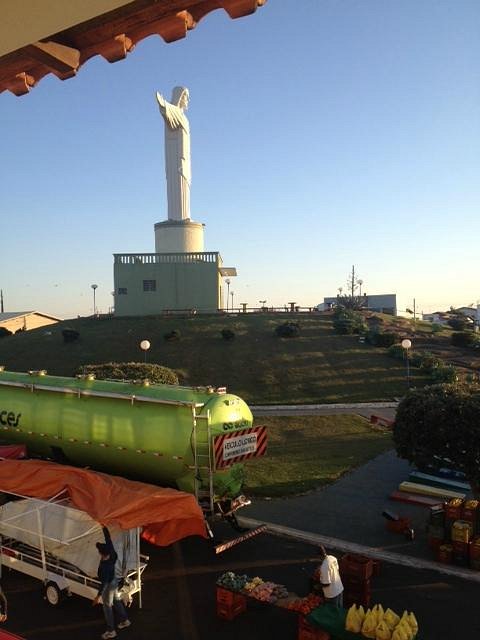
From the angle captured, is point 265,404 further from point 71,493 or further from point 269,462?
point 71,493

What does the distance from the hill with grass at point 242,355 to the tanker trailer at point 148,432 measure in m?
18.6

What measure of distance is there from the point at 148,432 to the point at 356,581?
576 centimetres

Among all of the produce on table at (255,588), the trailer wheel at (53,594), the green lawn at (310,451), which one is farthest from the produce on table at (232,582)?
the green lawn at (310,451)

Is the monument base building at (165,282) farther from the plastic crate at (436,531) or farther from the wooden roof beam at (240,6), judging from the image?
the wooden roof beam at (240,6)

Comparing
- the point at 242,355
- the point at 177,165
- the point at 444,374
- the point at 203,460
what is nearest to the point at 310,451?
the point at 203,460

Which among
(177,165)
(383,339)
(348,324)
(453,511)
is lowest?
(453,511)

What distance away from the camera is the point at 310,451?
2173 centimetres

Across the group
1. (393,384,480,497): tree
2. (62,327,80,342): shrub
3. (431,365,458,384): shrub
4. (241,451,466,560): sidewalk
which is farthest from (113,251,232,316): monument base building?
(393,384,480,497): tree

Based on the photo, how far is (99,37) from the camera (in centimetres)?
358

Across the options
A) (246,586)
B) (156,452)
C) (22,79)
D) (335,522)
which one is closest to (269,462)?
(335,522)

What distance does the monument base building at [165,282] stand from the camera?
2030 inches

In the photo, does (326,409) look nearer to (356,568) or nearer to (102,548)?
(356,568)

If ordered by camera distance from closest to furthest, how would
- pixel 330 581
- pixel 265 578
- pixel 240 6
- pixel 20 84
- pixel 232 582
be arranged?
pixel 240 6, pixel 20 84, pixel 330 581, pixel 232 582, pixel 265 578

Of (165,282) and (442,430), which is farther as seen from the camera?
(165,282)
